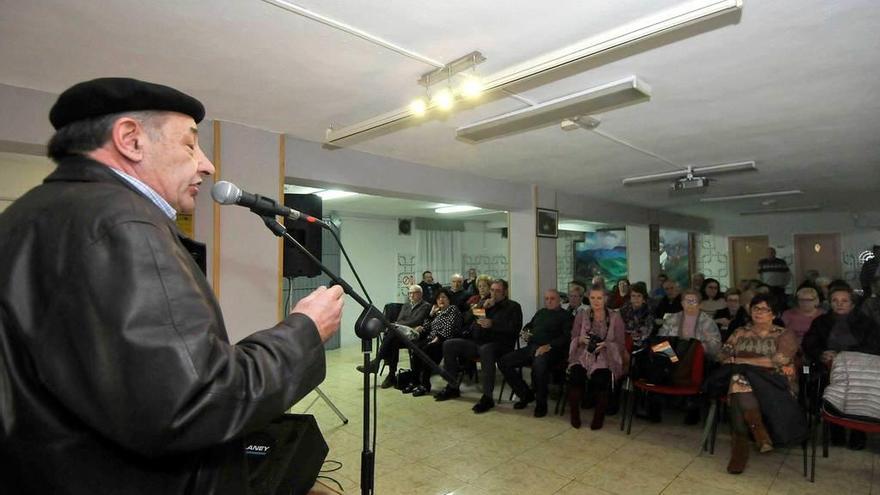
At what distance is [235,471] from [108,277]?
0.42 m

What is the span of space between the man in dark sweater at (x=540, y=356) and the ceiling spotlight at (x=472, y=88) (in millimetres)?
2854

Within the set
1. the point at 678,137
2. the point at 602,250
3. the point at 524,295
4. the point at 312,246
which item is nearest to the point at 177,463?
the point at 312,246

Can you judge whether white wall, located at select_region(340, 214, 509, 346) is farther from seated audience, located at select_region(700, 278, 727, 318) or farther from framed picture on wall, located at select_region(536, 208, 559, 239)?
seated audience, located at select_region(700, 278, 727, 318)

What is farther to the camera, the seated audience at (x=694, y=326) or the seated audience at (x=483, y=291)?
the seated audience at (x=483, y=291)

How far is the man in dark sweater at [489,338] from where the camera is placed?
4711mm

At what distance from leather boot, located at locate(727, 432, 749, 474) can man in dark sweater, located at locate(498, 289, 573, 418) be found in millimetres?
1516

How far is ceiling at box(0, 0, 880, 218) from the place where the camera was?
73.8 inches

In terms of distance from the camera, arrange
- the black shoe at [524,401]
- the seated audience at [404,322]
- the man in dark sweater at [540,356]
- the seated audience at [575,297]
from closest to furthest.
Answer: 1. the man in dark sweater at [540,356]
2. the black shoe at [524,401]
3. the seated audience at [404,322]
4. the seated audience at [575,297]

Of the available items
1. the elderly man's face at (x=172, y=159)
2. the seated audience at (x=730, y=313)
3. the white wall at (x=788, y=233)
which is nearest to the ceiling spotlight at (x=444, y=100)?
the elderly man's face at (x=172, y=159)

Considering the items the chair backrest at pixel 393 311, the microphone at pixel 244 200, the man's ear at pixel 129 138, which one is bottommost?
the chair backrest at pixel 393 311

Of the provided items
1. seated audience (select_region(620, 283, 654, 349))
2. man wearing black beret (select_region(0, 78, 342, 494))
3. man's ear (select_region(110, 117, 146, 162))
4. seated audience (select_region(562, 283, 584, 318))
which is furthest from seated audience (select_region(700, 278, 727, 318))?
man's ear (select_region(110, 117, 146, 162))

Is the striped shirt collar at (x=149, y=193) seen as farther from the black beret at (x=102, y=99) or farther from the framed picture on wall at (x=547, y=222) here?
the framed picture on wall at (x=547, y=222)

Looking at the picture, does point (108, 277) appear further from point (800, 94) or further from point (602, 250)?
point (602, 250)

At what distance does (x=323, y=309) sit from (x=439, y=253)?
8.96m
